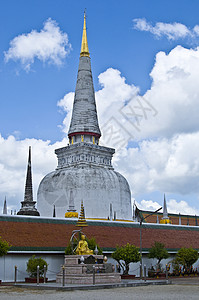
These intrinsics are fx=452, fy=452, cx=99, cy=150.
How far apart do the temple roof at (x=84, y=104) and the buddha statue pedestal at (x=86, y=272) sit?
32.2 metres

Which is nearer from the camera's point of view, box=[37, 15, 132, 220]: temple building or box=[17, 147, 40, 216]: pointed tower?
box=[17, 147, 40, 216]: pointed tower

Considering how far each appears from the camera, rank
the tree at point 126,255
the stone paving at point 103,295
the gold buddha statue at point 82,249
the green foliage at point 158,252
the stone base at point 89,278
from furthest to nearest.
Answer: the green foliage at point 158,252
the tree at point 126,255
the gold buddha statue at point 82,249
the stone base at point 89,278
the stone paving at point 103,295

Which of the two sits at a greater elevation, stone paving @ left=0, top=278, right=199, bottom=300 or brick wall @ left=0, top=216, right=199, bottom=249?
brick wall @ left=0, top=216, right=199, bottom=249

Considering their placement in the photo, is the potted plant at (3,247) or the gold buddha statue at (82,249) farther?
the gold buddha statue at (82,249)

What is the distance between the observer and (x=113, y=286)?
91.8 feet

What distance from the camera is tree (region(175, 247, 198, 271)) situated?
42312 millimetres

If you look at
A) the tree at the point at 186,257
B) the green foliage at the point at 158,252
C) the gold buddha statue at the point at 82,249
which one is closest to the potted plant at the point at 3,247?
the gold buddha statue at the point at 82,249

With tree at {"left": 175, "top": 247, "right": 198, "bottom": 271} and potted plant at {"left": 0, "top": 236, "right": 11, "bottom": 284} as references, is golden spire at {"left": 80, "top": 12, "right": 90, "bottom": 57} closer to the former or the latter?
tree at {"left": 175, "top": 247, "right": 198, "bottom": 271}

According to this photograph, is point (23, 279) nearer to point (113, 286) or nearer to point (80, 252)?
point (80, 252)

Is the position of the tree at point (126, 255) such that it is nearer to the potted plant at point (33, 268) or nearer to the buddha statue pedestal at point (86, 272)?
the buddha statue pedestal at point (86, 272)

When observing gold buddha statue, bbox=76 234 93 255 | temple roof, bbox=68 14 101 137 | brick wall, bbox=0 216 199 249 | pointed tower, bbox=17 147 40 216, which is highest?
temple roof, bbox=68 14 101 137

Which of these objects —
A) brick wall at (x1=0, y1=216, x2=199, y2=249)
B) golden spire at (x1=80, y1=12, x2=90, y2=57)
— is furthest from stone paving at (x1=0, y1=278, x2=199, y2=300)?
golden spire at (x1=80, y1=12, x2=90, y2=57)

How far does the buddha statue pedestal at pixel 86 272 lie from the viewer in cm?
2955

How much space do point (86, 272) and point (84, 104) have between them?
36.7 m
